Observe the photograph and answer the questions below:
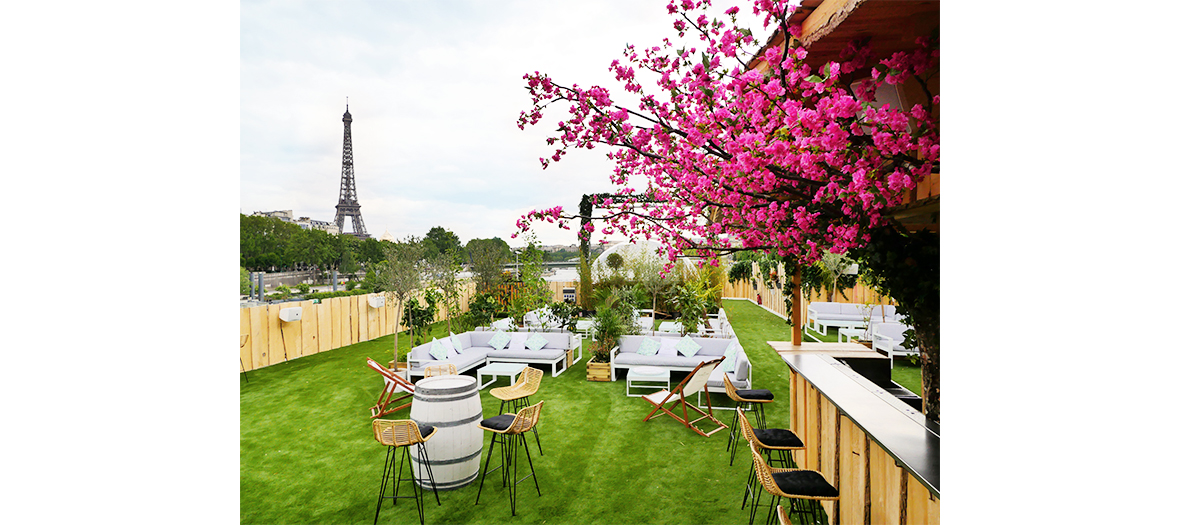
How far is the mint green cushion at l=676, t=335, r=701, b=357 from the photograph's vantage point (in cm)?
754

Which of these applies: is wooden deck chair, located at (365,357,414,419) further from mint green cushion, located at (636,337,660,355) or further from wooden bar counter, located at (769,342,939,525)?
wooden bar counter, located at (769,342,939,525)

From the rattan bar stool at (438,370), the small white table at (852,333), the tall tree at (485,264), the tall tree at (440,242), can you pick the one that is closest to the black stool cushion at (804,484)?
the rattan bar stool at (438,370)

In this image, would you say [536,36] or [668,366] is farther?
[668,366]

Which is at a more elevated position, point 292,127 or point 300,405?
point 292,127

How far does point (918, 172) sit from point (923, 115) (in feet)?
0.74

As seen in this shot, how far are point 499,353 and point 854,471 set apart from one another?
6164 millimetres

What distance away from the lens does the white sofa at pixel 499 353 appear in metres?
7.31

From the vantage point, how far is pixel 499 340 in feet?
27.8

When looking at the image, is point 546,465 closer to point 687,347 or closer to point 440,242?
point 687,347

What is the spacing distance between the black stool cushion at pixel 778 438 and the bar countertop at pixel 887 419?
0.49 metres

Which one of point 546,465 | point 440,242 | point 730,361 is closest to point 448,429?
point 546,465
